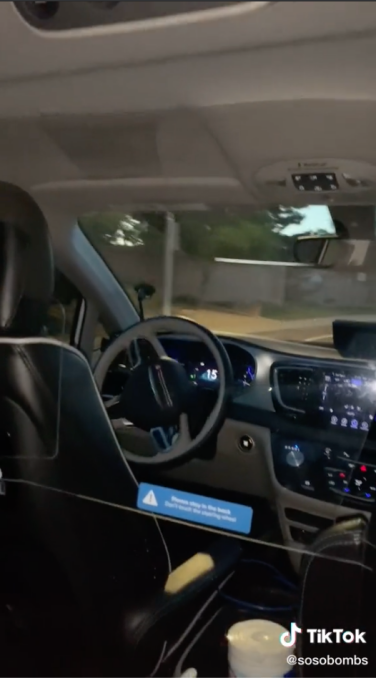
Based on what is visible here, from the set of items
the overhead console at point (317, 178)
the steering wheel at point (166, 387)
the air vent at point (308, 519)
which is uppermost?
the overhead console at point (317, 178)

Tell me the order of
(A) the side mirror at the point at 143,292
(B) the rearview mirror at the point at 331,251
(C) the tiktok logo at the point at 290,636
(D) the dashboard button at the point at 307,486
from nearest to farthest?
(C) the tiktok logo at the point at 290,636, (B) the rearview mirror at the point at 331,251, (D) the dashboard button at the point at 307,486, (A) the side mirror at the point at 143,292

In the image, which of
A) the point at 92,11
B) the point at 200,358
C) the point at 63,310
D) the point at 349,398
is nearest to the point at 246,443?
the point at 200,358

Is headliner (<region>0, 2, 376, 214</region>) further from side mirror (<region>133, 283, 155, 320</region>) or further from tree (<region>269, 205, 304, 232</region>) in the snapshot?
side mirror (<region>133, 283, 155, 320</region>)

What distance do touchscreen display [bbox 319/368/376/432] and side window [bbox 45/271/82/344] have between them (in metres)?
0.59

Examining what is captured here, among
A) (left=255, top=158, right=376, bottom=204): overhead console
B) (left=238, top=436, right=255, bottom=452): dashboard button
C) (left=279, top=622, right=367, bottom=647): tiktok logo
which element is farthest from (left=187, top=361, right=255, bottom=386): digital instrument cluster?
(left=279, top=622, right=367, bottom=647): tiktok logo

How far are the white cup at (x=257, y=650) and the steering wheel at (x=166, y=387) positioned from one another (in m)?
0.43

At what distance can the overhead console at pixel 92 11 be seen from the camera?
94cm

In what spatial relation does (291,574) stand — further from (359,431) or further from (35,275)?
(35,275)

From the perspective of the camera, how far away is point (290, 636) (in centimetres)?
139

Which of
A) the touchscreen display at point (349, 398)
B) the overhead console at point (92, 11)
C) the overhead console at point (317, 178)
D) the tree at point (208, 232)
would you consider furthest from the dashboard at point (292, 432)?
the overhead console at point (92, 11)

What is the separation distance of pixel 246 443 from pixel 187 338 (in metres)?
0.31

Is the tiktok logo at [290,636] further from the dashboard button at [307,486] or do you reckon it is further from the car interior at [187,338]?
the dashboard button at [307,486]

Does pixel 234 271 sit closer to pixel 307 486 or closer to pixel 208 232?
pixel 208 232

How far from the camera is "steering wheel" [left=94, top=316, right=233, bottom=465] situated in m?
1.74
